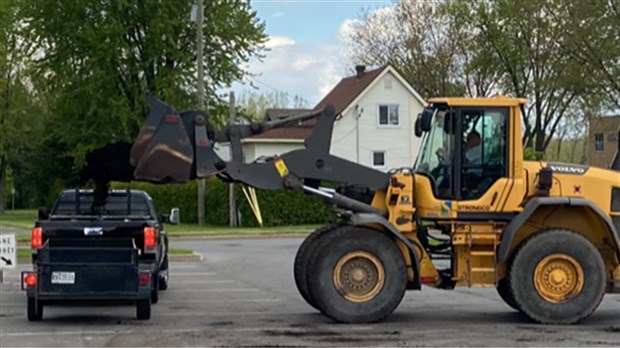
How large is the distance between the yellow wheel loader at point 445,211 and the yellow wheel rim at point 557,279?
0.01 m

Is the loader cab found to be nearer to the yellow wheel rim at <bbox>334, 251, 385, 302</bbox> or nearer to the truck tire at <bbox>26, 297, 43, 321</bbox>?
the yellow wheel rim at <bbox>334, 251, 385, 302</bbox>

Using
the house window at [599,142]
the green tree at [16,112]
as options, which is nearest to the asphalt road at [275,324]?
the green tree at [16,112]

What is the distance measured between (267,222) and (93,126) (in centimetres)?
1154

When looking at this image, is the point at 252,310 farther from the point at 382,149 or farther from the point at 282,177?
the point at 382,149

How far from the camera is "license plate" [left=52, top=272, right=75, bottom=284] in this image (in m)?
13.6

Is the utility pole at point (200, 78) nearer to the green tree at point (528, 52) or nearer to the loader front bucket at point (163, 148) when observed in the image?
the green tree at point (528, 52)

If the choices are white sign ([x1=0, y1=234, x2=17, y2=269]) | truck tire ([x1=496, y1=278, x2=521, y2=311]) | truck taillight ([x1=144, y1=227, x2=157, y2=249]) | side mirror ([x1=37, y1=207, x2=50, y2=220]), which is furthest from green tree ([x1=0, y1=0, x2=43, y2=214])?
truck tire ([x1=496, y1=278, x2=521, y2=311])

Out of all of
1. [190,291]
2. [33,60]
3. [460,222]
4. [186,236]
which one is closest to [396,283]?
[460,222]

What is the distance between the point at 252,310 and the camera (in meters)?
15.7

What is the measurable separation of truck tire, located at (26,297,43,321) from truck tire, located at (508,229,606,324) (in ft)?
Answer: 20.8

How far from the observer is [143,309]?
1424 centimetres

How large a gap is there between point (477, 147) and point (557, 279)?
6.84 ft

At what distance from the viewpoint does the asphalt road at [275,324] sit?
41.5 ft

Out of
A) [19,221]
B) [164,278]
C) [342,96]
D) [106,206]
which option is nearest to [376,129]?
[342,96]
